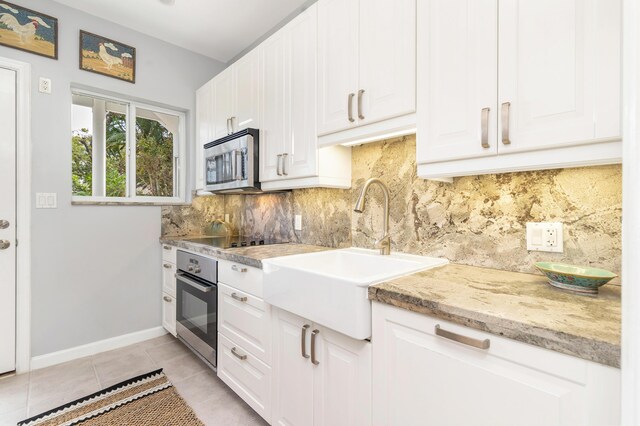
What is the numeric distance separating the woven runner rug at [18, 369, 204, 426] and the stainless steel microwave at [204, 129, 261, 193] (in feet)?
4.68

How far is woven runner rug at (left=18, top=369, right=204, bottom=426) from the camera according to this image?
1663mm

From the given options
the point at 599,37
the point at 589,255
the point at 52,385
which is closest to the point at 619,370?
the point at 589,255

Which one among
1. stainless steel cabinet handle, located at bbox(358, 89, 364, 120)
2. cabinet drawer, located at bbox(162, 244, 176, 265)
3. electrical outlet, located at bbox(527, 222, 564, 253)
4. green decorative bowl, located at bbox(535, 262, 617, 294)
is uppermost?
stainless steel cabinet handle, located at bbox(358, 89, 364, 120)

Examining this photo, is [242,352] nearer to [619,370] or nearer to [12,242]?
[619,370]

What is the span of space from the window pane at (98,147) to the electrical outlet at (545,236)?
9.91 feet

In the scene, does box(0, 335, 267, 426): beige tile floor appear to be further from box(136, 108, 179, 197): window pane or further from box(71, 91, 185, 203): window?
box(136, 108, 179, 197): window pane

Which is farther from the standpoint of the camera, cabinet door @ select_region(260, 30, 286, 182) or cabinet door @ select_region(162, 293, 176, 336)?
cabinet door @ select_region(162, 293, 176, 336)

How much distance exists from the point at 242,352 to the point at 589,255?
1685 mm

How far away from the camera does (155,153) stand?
9.58 feet

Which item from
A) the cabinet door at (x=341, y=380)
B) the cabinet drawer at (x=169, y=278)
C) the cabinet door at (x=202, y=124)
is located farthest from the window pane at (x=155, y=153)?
the cabinet door at (x=341, y=380)

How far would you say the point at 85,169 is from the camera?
2543mm

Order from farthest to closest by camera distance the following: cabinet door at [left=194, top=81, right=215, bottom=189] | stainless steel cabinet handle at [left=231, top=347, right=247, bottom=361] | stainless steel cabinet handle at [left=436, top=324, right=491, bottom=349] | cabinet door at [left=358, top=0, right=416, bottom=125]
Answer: cabinet door at [left=194, top=81, right=215, bottom=189]
stainless steel cabinet handle at [left=231, top=347, right=247, bottom=361]
cabinet door at [left=358, top=0, right=416, bottom=125]
stainless steel cabinet handle at [left=436, top=324, right=491, bottom=349]

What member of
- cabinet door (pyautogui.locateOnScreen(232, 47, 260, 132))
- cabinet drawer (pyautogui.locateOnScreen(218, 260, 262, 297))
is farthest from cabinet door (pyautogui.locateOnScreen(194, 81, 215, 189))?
cabinet drawer (pyautogui.locateOnScreen(218, 260, 262, 297))

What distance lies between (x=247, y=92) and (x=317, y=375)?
6.43 feet
